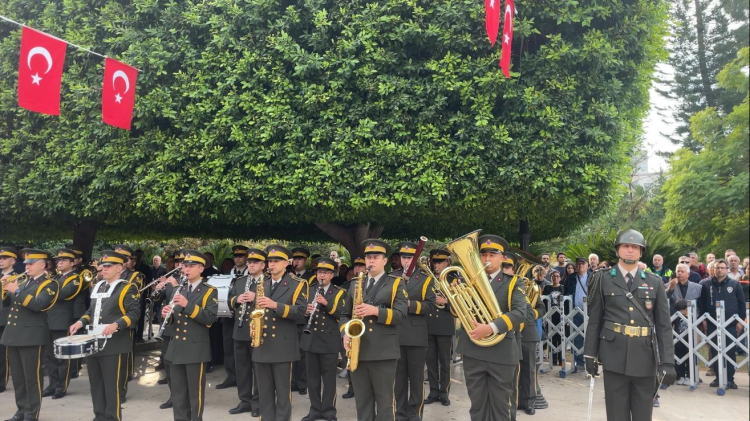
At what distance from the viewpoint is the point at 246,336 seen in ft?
25.2

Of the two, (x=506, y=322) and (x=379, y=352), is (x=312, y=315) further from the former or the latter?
(x=506, y=322)

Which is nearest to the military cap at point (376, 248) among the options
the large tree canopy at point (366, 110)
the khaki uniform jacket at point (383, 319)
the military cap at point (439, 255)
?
the khaki uniform jacket at point (383, 319)

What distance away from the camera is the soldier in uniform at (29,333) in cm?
752

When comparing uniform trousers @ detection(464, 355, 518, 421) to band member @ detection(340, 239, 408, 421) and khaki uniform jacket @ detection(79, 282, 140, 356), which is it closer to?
band member @ detection(340, 239, 408, 421)

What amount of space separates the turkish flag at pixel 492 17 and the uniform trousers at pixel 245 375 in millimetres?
5847

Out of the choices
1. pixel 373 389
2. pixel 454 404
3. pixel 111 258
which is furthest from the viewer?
pixel 454 404

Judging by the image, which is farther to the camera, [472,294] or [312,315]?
[312,315]

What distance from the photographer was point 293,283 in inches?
276

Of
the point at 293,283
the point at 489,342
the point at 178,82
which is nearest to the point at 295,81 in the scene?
the point at 178,82

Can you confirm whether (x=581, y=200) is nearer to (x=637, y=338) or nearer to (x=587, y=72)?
(x=587, y=72)

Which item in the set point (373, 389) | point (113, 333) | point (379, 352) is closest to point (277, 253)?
point (379, 352)

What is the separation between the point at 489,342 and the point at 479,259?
927 millimetres

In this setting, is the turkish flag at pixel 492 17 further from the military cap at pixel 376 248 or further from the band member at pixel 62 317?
the band member at pixel 62 317

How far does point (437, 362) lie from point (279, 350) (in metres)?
3.20
